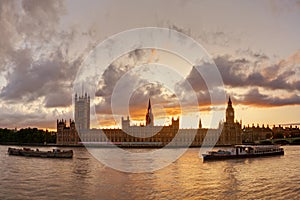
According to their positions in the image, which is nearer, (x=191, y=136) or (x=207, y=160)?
(x=207, y=160)

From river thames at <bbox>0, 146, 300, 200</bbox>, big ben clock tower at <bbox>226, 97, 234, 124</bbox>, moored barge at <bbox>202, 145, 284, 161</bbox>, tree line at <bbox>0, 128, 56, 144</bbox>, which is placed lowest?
river thames at <bbox>0, 146, 300, 200</bbox>

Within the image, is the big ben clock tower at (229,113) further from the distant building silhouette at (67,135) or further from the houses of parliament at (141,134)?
the distant building silhouette at (67,135)

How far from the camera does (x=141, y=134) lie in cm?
10925

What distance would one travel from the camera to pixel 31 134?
110m

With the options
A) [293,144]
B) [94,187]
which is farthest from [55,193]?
[293,144]

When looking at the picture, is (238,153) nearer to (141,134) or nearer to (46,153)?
(46,153)

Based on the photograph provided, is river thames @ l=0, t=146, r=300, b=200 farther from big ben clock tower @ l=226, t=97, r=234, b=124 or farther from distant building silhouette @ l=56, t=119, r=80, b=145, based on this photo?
big ben clock tower @ l=226, t=97, r=234, b=124

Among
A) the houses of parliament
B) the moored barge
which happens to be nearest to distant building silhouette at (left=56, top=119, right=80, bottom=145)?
the houses of parliament

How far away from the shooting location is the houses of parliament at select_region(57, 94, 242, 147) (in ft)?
348

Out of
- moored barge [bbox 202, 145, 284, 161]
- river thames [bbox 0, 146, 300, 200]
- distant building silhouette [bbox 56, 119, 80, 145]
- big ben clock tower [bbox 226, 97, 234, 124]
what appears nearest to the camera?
river thames [bbox 0, 146, 300, 200]

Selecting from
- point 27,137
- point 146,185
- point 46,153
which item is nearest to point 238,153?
point 46,153

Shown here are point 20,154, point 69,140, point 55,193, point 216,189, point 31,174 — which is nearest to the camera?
point 55,193

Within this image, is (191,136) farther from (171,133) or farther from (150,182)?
(150,182)

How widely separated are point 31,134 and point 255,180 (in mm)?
91654
